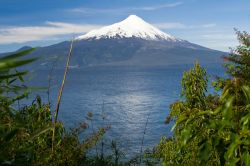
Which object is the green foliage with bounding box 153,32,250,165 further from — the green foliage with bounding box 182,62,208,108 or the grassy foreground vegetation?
the green foliage with bounding box 182,62,208,108

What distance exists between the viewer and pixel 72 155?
4.89 meters

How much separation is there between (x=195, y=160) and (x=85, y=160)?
1397mm

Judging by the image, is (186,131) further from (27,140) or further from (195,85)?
(195,85)

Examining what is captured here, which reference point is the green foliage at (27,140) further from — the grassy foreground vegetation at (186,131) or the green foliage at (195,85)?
the green foliage at (195,85)

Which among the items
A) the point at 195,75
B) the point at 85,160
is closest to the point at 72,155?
the point at 85,160

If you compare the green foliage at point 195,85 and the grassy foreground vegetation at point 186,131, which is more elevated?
the grassy foreground vegetation at point 186,131

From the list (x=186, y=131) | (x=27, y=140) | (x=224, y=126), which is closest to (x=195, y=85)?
(x=27, y=140)

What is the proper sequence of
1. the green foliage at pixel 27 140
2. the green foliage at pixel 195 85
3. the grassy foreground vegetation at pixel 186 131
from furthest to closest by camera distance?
the green foliage at pixel 195 85 < the green foliage at pixel 27 140 < the grassy foreground vegetation at pixel 186 131

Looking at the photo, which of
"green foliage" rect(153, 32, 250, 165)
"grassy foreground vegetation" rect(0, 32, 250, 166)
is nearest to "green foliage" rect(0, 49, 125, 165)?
"grassy foreground vegetation" rect(0, 32, 250, 166)

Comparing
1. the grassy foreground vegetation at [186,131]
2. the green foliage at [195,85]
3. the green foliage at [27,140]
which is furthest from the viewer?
the green foliage at [195,85]

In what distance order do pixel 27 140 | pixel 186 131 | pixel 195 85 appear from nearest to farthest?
pixel 186 131, pixel 27 140, pixel 195 85

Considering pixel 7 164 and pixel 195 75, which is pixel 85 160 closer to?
pixel 7 164

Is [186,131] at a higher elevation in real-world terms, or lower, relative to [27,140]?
higher

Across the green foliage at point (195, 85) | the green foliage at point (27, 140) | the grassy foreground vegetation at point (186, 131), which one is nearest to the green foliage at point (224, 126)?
the grassy foreground vegetation at point (186, 131)
